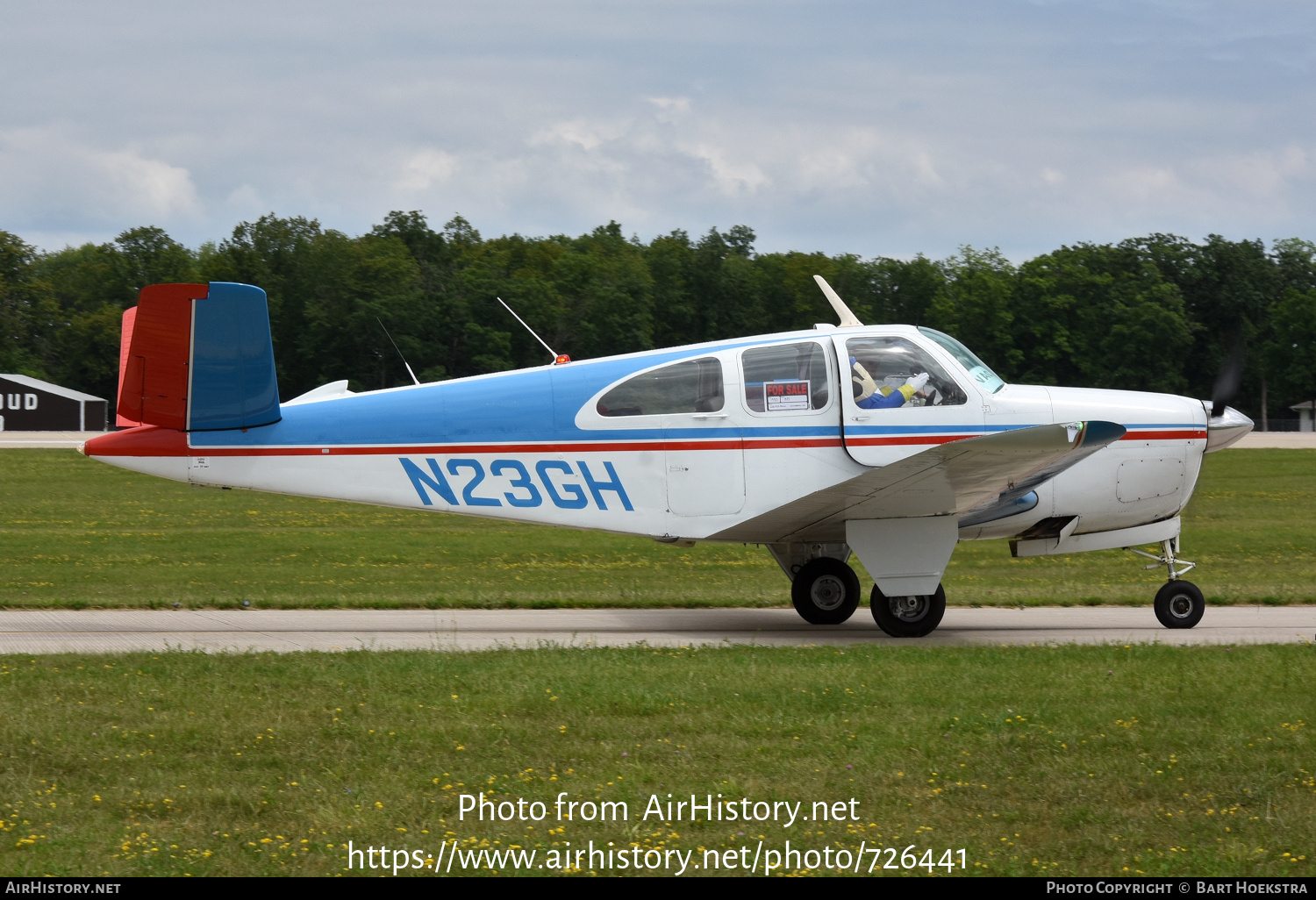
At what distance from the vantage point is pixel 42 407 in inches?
2950

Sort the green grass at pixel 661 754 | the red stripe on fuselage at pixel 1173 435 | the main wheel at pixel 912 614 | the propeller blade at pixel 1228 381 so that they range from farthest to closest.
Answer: the propeller blade at pixel 1228 381
the red stripe on fuselage at pixel 1173 435
the main wheel at pixel 912 614
the green grass at pixel 661 754

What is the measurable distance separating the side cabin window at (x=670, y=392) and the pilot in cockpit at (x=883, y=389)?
4.02 feet

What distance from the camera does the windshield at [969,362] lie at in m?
10.9

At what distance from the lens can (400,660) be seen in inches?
356

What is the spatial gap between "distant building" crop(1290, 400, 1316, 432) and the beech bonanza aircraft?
81.1 m

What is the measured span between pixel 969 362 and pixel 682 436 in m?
2.73

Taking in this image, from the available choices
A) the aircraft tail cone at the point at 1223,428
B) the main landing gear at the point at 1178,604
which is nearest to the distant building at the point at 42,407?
the main landing gear at the point at 1178,604

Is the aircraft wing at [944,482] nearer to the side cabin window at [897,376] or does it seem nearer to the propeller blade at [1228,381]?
the side cabin window at [897,376]

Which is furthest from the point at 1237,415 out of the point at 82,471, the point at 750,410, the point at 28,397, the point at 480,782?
the point at 28,397

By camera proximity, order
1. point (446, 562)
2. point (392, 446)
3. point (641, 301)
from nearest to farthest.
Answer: point (392, 446)
point (446, 562)
point (641, 301)

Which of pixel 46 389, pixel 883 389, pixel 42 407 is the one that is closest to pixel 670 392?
pixel 883 389

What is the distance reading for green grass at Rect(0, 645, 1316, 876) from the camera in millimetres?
5285

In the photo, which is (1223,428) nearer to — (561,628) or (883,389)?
(883,389)
